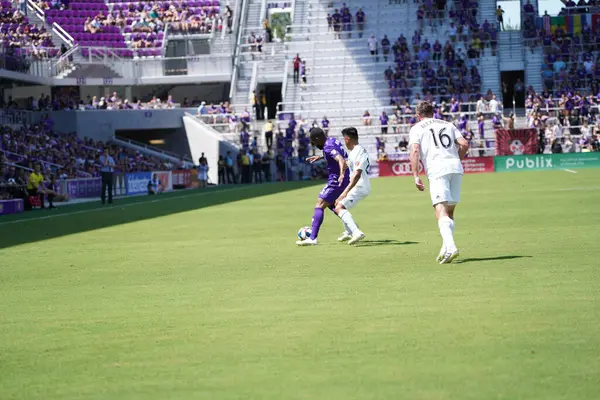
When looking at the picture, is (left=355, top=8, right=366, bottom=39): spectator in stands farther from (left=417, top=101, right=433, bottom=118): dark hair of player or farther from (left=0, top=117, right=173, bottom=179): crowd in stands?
(left=417, top=101, right=433, bottom=118): dark hair of player

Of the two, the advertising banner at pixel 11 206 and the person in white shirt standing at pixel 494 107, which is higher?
the person in white shirt standing at pixel 494 107

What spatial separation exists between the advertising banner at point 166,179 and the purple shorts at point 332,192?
1159 inches

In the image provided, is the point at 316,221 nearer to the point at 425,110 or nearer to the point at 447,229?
the point at 425,110

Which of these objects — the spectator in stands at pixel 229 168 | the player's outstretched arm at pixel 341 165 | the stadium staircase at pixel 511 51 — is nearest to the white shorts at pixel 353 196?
the player's outstretched arm at pixel 341 165

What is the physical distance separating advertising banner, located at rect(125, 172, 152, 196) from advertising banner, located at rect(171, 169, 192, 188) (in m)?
3.64

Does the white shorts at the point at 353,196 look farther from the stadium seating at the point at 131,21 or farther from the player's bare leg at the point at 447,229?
the stadium seating at the point at 131,21

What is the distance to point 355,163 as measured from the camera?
15.8m

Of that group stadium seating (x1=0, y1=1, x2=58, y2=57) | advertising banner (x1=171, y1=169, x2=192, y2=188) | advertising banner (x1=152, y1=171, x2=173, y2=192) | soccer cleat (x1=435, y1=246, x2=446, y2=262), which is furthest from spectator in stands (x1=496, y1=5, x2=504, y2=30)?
soccer cleat (x1=435, y1=246, x2=446, y2=262)

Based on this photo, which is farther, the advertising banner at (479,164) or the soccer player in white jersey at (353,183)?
the advertising banner at (479,164)

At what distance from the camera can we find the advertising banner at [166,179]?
4547 centimetres

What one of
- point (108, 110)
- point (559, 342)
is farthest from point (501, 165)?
point (559, 342)

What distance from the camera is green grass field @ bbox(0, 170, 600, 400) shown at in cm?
638

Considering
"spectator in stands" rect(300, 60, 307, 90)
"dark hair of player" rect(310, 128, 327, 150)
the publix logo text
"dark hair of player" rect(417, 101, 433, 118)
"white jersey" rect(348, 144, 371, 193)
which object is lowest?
the publix logo text

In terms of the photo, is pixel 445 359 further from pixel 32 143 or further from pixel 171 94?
pixel 171 94
